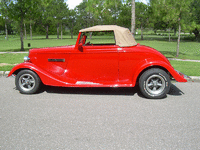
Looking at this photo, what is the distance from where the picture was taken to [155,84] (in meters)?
4.78

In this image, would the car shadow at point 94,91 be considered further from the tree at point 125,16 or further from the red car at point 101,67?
the tree at point 125,16

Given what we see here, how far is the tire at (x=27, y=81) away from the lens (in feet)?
16.5

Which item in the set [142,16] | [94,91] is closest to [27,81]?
[94,91]

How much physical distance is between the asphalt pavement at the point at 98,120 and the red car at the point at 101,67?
35 centimetres

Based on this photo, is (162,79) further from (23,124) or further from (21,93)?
(21,93)

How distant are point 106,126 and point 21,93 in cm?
290

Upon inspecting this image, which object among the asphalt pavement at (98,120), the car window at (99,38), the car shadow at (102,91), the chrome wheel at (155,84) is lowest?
the asphalt pavement at (98,120)

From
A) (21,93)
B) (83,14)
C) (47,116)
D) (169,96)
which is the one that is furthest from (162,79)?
(83,14)

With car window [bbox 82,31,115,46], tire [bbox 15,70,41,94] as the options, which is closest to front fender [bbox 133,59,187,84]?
car window [bbox 82,31,115,46]

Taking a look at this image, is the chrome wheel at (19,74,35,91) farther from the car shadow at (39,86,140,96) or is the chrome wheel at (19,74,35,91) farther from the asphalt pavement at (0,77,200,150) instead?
the car shadow at (39,86,140,96)

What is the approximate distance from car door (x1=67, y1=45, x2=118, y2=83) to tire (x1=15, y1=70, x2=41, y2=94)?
2.81ft

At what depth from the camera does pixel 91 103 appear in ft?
14.7

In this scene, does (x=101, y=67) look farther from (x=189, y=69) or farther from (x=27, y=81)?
(x=189, y=69)

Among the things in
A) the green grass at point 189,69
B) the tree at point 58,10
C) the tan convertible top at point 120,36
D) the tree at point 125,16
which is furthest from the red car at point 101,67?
the tree at point 58,10
